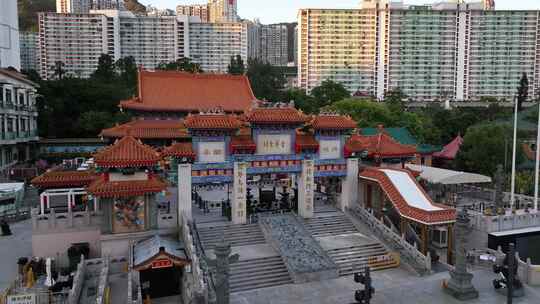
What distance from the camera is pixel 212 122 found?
2183 cm

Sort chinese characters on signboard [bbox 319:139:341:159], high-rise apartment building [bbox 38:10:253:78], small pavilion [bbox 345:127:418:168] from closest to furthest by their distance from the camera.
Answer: chinese characters on signboard [bbox 319:139:341:159] < small pavilion [bbox 345:127:418:168] < high-rise apartment building [bbox 38:10:253:78]

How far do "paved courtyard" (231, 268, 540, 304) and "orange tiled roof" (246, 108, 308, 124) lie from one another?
28.0ft

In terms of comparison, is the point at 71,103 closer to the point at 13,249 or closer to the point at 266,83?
the point at 266,83

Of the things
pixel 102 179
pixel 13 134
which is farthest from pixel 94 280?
pixel 13 134

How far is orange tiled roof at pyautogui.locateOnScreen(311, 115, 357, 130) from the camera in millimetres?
24062

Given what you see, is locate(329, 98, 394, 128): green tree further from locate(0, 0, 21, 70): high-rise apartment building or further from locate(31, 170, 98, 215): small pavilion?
locate(0, 0, 21, 70): high-rise apartment building

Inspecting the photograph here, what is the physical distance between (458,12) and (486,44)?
1028 cm

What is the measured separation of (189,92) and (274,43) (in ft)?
466

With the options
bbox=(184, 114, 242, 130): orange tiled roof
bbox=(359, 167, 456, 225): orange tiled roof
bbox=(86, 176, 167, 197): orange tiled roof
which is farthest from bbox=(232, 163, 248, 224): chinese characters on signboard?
bbox=(359, 167, 456, 225): orange tiled roof

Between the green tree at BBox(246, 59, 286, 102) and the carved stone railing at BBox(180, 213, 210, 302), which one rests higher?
the green tree at BBox(246, 59, 286, 102)

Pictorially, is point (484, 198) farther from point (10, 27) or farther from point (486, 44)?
point (486, 44)

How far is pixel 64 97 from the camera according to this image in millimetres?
56594

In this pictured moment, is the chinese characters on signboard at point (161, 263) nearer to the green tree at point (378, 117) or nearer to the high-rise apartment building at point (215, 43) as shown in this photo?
the green tree at point (378, 117)

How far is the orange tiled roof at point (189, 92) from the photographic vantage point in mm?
31547
